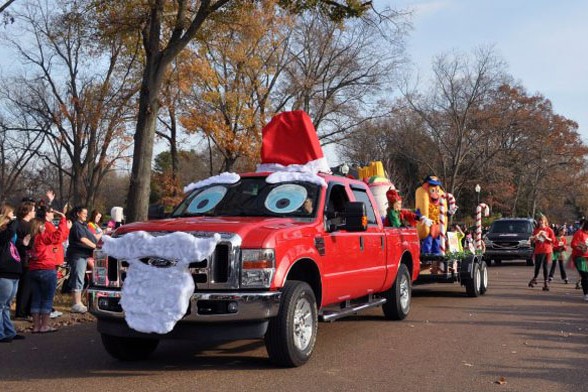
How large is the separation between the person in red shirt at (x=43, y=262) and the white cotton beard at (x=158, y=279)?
311 centimetres

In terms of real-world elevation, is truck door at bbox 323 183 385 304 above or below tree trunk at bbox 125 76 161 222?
below

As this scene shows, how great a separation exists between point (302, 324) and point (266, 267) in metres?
0.94

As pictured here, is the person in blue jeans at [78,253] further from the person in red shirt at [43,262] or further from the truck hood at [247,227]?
the truck hood at [247,227]

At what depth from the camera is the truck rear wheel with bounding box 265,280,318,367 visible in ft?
21.0

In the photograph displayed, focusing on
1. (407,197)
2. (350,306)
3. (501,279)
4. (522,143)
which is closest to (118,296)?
(350,306)

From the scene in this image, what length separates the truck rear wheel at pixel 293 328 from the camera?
21.0 ft

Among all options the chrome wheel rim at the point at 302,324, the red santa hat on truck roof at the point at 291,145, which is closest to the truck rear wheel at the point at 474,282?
the red santa hat on truck roof at the point at 291,145

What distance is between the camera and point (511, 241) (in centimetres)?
2720

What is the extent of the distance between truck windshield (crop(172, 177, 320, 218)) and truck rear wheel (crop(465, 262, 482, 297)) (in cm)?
693

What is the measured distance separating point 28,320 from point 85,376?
14.5ft

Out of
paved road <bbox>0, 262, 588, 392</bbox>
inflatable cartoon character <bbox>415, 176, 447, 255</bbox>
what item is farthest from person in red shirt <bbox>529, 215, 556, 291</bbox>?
paved road <bbox>0, 262, 588, 392</bbox>

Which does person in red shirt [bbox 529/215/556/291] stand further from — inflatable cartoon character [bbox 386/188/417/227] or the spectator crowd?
the spectator crowd

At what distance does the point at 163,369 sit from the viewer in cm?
688

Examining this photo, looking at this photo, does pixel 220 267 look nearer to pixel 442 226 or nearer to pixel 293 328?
pixel 293 328
